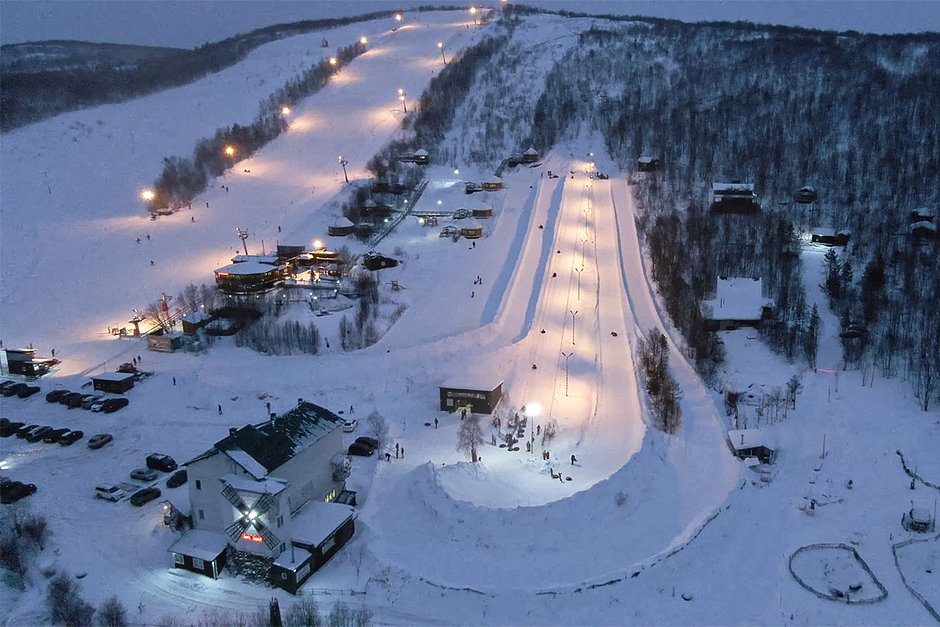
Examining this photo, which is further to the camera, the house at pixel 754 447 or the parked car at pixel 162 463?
the house at pixel 754 447

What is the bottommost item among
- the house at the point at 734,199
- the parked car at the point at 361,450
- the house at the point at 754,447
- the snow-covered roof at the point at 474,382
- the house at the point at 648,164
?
the house at the point at 754,447

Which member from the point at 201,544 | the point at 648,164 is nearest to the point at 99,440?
the point at 201,544

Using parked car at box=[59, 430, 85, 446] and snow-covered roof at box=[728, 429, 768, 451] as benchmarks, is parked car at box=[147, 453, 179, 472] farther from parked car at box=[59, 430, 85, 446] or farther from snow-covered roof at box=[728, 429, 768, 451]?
snow-covered roof at box=[728, 429, 768, 451]

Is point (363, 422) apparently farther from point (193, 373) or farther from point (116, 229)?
point (116, 229)

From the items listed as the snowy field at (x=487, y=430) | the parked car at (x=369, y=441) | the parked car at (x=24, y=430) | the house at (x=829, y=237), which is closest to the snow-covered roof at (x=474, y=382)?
the snowy field at (x=487, y=430)

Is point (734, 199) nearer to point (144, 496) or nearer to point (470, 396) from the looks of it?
point (470, 396)

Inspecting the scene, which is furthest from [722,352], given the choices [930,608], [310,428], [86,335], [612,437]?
[86,335]

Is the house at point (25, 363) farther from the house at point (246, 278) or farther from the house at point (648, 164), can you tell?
the house at point (648, 164)

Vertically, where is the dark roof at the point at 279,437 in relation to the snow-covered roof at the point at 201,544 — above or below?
above
